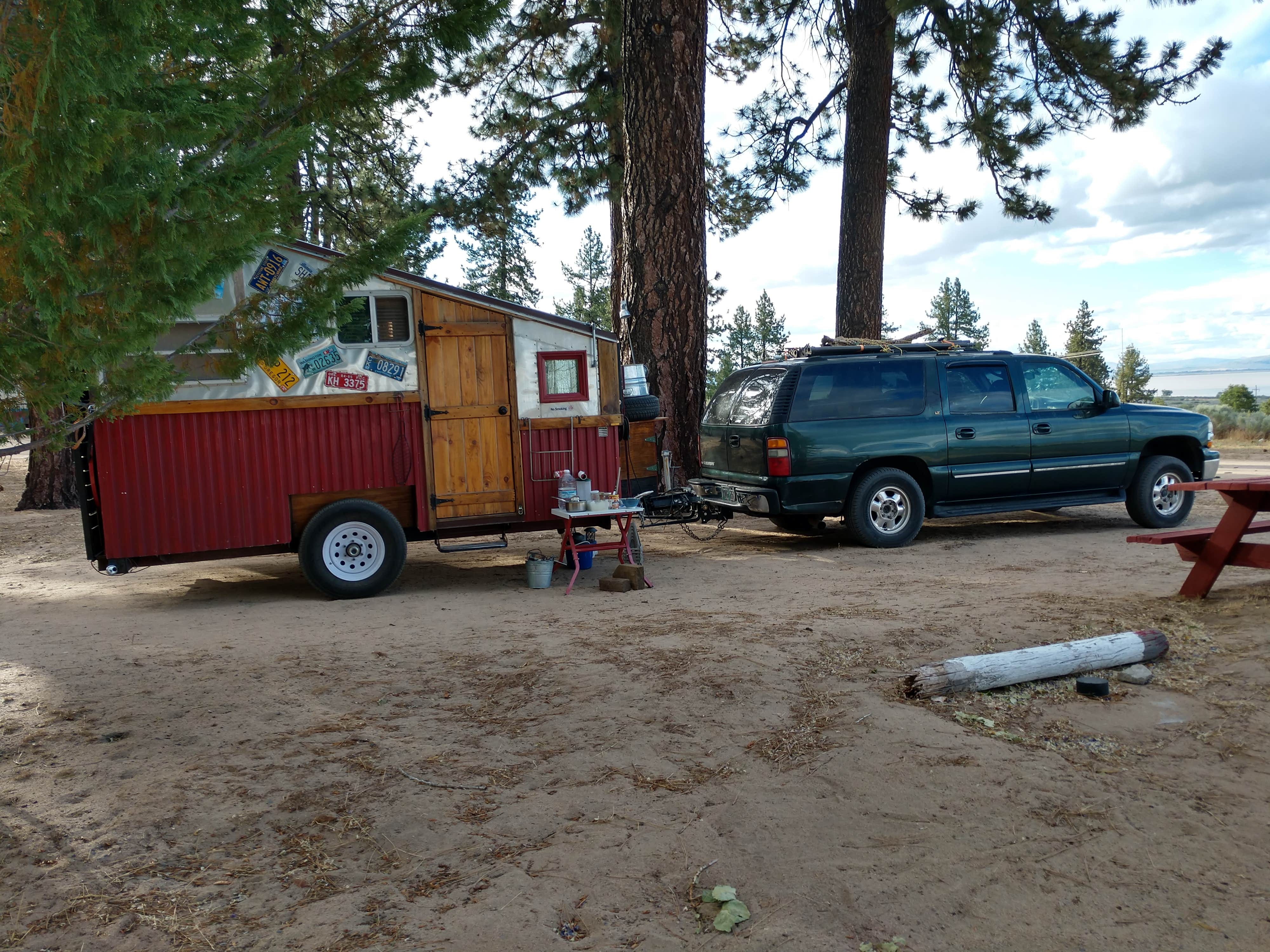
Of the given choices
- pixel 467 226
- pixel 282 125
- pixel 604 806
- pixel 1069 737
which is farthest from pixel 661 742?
pixel 467 226

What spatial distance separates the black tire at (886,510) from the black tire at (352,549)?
4.45m

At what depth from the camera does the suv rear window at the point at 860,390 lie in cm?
993

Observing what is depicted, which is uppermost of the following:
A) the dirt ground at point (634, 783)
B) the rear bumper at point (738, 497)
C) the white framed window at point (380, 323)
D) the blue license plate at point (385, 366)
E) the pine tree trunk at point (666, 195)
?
the pine tree trunk at point (666, 195)

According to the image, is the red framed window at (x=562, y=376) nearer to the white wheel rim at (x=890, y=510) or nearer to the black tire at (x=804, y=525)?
the black tire at (x=804, y=525)

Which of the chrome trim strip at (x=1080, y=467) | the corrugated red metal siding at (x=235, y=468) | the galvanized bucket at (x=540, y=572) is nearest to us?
the corrugated red metal siding at (x=235, y=468)

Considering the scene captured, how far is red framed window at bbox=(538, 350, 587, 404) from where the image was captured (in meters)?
8.98

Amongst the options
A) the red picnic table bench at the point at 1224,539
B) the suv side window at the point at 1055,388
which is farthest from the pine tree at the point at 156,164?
the suv side window at the point at 1055,388

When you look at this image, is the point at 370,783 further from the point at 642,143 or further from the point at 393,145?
the point at 393,145

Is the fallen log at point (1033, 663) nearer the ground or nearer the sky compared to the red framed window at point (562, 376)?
nearer the ground

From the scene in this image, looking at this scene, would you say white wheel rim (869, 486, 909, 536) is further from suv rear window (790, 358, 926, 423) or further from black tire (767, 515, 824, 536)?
black tire (767, 515, 824, 536)

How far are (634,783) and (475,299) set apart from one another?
553cm

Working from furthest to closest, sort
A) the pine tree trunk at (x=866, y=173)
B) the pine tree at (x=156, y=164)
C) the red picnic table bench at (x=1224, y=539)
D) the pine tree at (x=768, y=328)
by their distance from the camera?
1. the pine tree at (x=768, y=328)
2. the pine tree trunk at (x=866, y=173)
3. the red picnic table bench at (x=1224, y=539)
4. the pine tree at (x=156, y=164)

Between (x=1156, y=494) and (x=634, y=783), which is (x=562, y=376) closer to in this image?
(x=634, y=783)

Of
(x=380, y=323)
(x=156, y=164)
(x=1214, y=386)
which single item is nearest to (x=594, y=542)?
(x=380, y=323)
